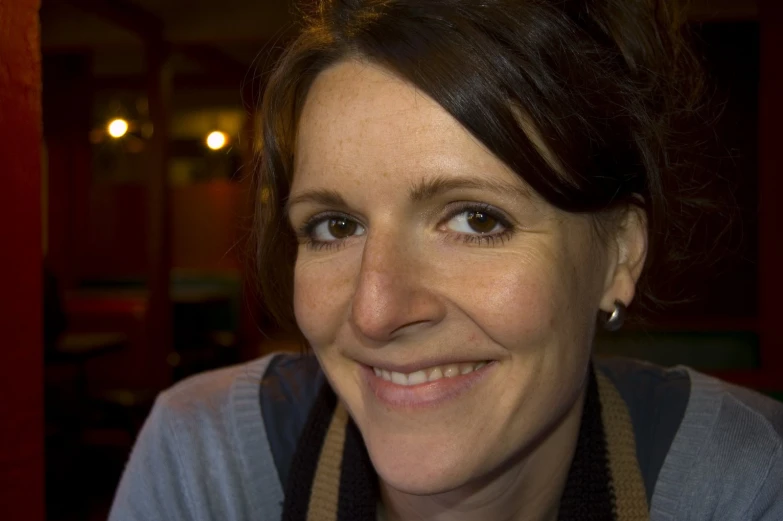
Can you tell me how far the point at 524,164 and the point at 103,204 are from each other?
897cm

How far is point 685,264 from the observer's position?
151 centimetres

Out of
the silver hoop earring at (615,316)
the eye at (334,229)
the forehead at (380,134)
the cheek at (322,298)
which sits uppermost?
the forehead at (380,134)

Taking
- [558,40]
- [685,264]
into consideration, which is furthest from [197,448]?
[685,264]

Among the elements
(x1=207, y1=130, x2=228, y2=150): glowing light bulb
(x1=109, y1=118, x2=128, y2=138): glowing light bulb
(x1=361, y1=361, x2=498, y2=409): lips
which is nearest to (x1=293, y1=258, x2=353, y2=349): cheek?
(x1=361, y1=361, x2=498, y2=409): lips

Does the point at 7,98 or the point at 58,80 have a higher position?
the point at 58,80

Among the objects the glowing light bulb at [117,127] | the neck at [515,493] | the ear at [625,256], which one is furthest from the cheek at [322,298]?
the glowing light bulb at [117,127]

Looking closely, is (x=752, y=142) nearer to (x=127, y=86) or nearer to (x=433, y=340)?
(x=433, y=340)

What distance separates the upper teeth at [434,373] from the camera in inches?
40.1

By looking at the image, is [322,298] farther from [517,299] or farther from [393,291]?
[517,299]

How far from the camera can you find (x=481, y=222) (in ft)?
3.26

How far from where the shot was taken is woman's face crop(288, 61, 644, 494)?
3.12ft

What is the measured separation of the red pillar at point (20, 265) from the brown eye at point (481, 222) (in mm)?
672

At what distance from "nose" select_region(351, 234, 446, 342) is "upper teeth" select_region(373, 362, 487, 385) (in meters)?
0.08

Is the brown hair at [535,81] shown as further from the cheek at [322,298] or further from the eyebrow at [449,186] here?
the cheek at [322,298]
